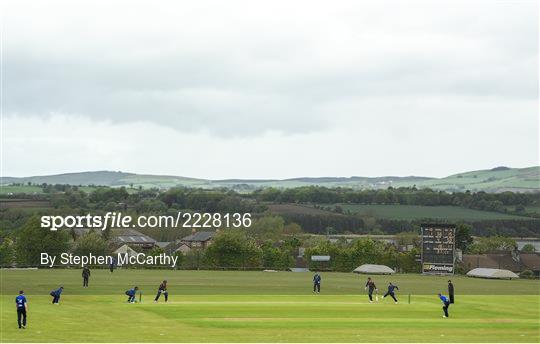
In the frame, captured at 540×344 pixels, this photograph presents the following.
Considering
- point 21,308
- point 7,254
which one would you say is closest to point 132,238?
point 7,254

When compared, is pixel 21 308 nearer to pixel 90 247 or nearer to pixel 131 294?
pixel 131 294

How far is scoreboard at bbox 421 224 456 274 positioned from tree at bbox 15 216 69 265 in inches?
1774

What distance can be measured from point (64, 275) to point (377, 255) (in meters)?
48.2

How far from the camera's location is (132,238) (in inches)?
6181

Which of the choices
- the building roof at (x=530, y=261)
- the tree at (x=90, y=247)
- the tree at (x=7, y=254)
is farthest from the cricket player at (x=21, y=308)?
the building roof at (x=530, y=261)

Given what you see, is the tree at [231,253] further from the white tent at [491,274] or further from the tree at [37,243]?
the white tent at [491,274]

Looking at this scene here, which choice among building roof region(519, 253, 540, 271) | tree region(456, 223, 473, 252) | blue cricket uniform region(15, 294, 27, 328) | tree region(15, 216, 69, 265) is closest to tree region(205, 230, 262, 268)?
tree region(15, 216, 69, 265)

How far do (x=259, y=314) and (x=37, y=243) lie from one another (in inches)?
2682

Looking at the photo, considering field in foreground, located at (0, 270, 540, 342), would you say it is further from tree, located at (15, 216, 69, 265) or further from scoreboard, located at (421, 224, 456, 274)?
tree, located at (15, 216, 69, 265)

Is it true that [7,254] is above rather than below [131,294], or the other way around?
below

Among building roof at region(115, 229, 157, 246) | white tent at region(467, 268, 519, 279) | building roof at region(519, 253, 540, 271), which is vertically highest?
building roof at region(115, 229, 157, 246)

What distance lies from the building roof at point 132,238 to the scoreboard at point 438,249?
58511 millimetres

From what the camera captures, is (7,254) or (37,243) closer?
(37,243)

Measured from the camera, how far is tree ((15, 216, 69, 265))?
111875 mm
